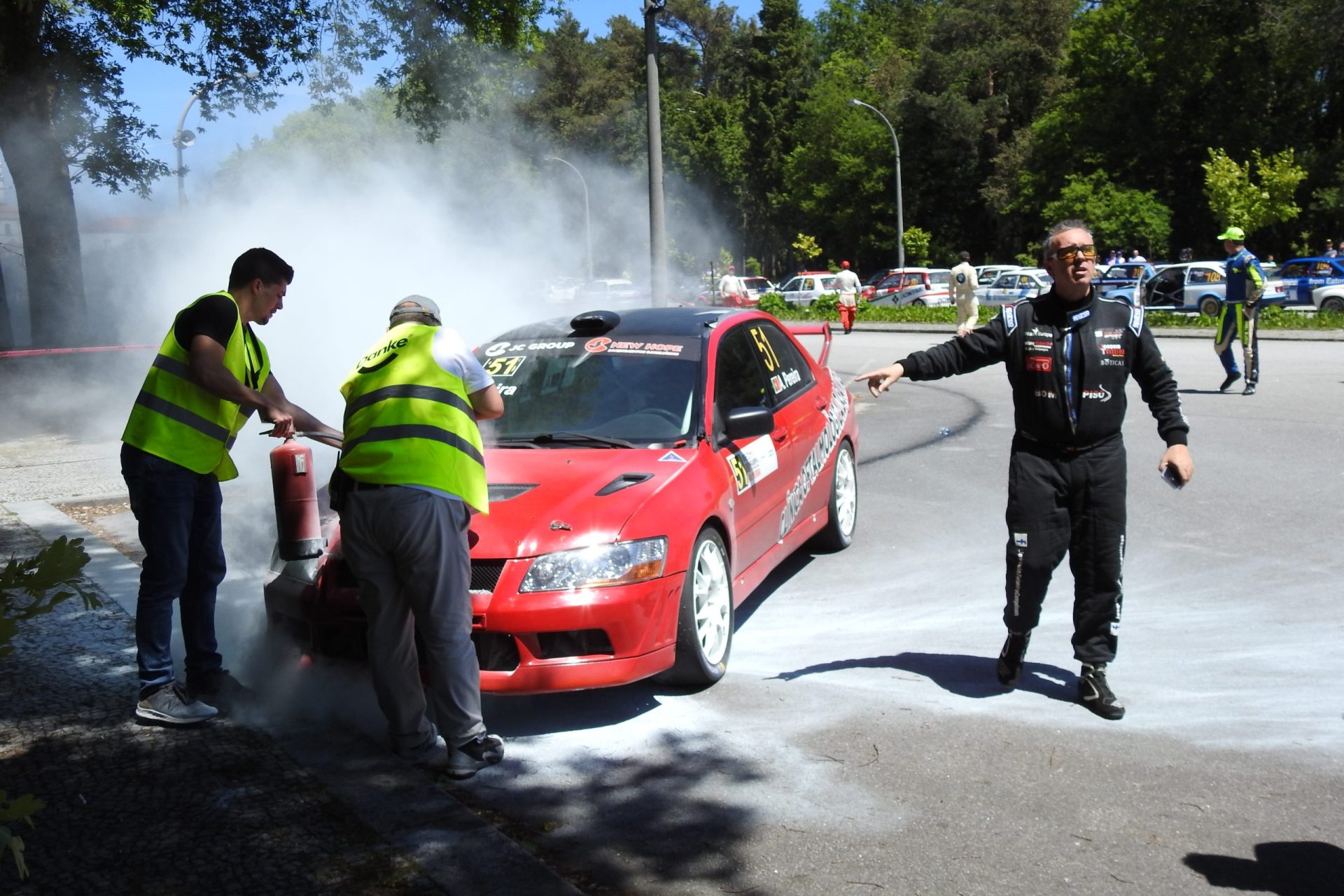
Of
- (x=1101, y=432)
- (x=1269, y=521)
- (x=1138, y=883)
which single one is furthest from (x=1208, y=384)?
(x=1138, y=883)

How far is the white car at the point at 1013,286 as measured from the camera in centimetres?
3384

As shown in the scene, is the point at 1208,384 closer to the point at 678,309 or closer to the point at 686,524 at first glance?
the point at 678,309

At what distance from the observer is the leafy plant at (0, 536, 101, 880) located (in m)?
2.17

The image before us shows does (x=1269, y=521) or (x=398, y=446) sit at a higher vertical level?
(x=398, y=446)

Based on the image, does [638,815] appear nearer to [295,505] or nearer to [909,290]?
[295,505]

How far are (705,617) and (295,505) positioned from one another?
1.71 metres

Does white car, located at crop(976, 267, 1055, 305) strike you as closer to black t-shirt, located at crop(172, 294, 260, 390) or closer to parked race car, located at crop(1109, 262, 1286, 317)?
parked race car, located at crop(1109, 262, 1286, 317)

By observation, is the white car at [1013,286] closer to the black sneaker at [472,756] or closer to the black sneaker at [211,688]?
the black sneaker at [211,688]

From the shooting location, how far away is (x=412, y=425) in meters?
4.09

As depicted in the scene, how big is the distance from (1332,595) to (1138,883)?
329cm

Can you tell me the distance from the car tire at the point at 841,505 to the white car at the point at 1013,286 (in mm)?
27111

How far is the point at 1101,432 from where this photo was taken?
4465 mm

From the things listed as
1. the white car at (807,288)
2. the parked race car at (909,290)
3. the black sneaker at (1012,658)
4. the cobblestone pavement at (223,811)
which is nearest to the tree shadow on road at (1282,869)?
the black sneaker at (1012,658)

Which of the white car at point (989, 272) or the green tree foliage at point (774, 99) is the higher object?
the green tree foliage at point (774, 99)
